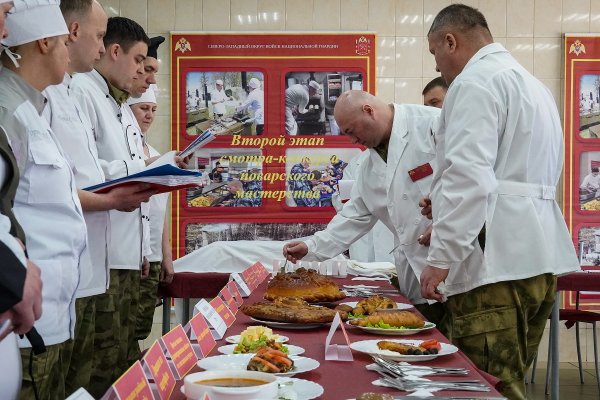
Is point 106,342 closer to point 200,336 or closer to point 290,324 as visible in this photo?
point 290,324

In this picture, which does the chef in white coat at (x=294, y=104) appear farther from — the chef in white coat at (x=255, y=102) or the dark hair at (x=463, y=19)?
the dark hair at (x=463, y=19)

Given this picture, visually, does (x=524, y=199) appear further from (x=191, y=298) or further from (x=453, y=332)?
(x=191, y=298)

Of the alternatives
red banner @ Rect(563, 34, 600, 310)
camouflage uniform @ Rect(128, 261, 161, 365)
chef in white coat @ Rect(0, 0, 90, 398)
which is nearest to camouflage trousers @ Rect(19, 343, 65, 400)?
chef in white coat @ Rect(0, 0, 90, 398)

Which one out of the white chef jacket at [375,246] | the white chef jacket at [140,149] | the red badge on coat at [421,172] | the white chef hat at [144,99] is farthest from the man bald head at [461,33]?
the white chef hat at [144,99]

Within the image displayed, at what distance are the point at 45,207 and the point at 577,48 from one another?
5.13m

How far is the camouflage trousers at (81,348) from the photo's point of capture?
254cm

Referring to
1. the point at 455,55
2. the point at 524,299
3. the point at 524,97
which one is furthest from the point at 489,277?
the point at 455,55

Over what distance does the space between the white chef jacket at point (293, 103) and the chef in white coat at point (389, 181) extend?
2.61m

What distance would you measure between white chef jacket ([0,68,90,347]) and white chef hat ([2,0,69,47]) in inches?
3.9

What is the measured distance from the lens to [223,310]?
216cm

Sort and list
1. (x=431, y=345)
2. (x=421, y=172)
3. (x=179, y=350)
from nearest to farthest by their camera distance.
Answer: (x=179, y=350), (x=431, y=345), (x=421, y=172)

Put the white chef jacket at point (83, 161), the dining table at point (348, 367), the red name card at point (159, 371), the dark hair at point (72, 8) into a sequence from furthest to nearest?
the dark hair at point (72, 8) < the white chef jacket at point (83, 161) < the dining table at point (348, 367) < the red name card at point (159, 371)

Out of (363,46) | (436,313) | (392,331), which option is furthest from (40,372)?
(363,46)

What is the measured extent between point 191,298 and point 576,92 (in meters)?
3.52
